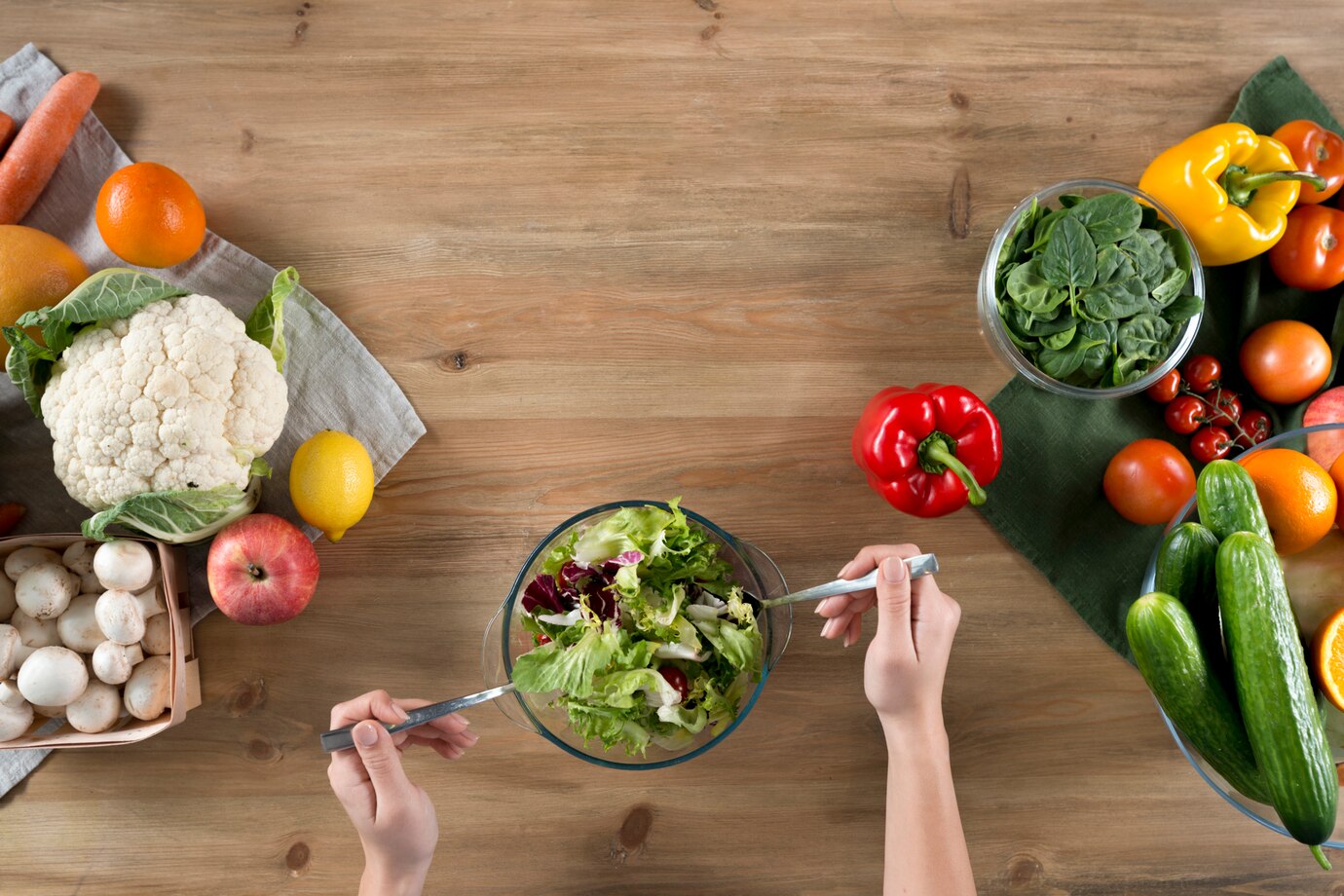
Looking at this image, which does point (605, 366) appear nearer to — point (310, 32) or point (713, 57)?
point (713, 57)

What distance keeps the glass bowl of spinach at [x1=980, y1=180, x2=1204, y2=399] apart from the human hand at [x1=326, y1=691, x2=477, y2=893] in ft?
3.13

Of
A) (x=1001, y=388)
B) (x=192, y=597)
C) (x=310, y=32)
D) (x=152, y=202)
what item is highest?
(x=310, y=32)

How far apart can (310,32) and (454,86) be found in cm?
22

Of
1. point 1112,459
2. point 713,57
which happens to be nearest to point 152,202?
point 713,57

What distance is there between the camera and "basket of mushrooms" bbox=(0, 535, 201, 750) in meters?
1.07

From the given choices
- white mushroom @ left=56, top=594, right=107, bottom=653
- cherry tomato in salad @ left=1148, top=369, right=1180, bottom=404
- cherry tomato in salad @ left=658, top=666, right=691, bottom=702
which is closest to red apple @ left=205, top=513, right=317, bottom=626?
white mushroom @ left=56, top=594, right=107, bottom=653

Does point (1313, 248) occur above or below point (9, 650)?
above

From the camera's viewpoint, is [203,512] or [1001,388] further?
[1001,388]

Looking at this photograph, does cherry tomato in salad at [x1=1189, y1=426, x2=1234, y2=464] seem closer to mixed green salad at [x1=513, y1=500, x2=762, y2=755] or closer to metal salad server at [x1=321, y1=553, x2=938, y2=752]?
metal salad server at [x1=321, y1=553, x2=938, y2=752]

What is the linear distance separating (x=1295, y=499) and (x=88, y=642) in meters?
1.50

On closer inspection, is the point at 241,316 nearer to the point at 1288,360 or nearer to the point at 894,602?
the point at 894,602

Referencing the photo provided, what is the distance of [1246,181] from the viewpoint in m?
1.22

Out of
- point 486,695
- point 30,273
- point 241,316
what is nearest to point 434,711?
point 486,695

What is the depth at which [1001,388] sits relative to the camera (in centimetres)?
127
